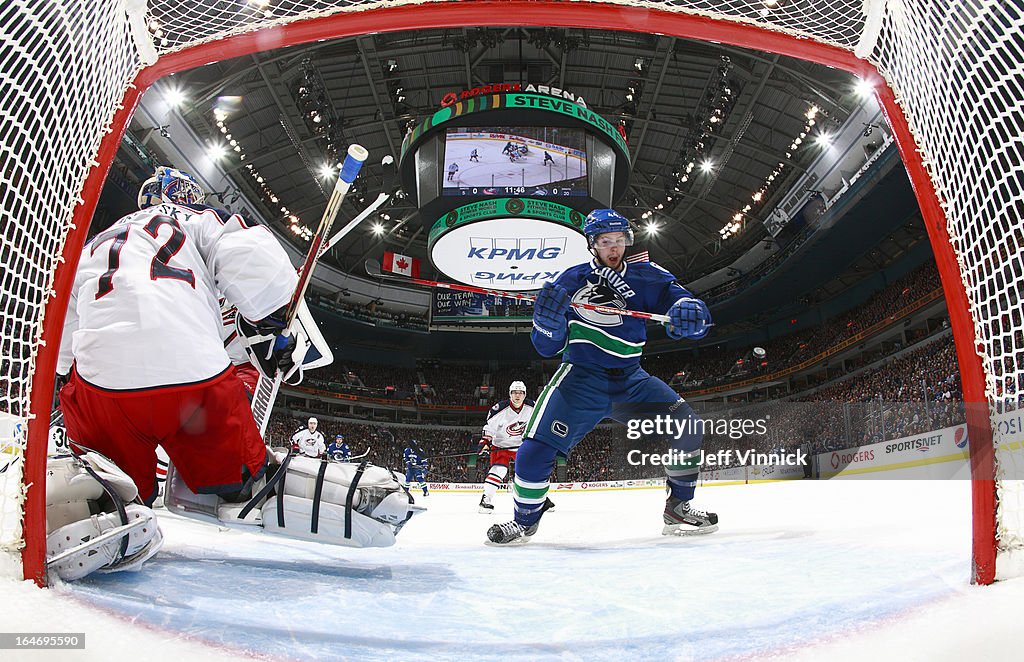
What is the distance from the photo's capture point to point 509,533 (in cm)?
253

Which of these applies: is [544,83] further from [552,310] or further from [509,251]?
[552,310]

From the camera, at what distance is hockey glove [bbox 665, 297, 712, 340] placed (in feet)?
8.25

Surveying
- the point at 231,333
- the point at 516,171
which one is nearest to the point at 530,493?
the point at 231,333

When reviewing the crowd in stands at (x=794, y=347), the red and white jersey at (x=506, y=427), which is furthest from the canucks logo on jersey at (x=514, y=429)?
the crowd in stands at (x=794, y=347)

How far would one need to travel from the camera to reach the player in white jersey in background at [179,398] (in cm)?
151

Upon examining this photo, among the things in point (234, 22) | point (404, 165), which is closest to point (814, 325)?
point (404, 165)

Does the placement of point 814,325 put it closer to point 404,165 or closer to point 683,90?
point 683,90

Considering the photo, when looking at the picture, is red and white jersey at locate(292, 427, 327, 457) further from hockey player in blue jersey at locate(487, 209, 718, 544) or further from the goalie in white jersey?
hockey player in blue jersey at locate(487, 209, 718, 544)

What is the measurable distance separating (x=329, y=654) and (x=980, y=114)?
5.46ft

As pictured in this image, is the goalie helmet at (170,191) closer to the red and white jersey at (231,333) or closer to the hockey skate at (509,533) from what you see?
the red and white jersey at (231,333)

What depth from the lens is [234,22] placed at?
Answer: 5.05ft

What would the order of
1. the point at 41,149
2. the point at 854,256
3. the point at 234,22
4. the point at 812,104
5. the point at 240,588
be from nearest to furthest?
1. the point at 41,149
2. the point at 240,588
3. the point at 234,22
4. the point at 812,104
5. the point at 854,256

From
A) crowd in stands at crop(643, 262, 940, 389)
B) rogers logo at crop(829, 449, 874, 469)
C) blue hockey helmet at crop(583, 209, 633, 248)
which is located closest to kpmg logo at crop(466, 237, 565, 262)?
rogers logo at crop(829, 449, 874, 469)

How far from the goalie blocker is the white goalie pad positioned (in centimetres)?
18
